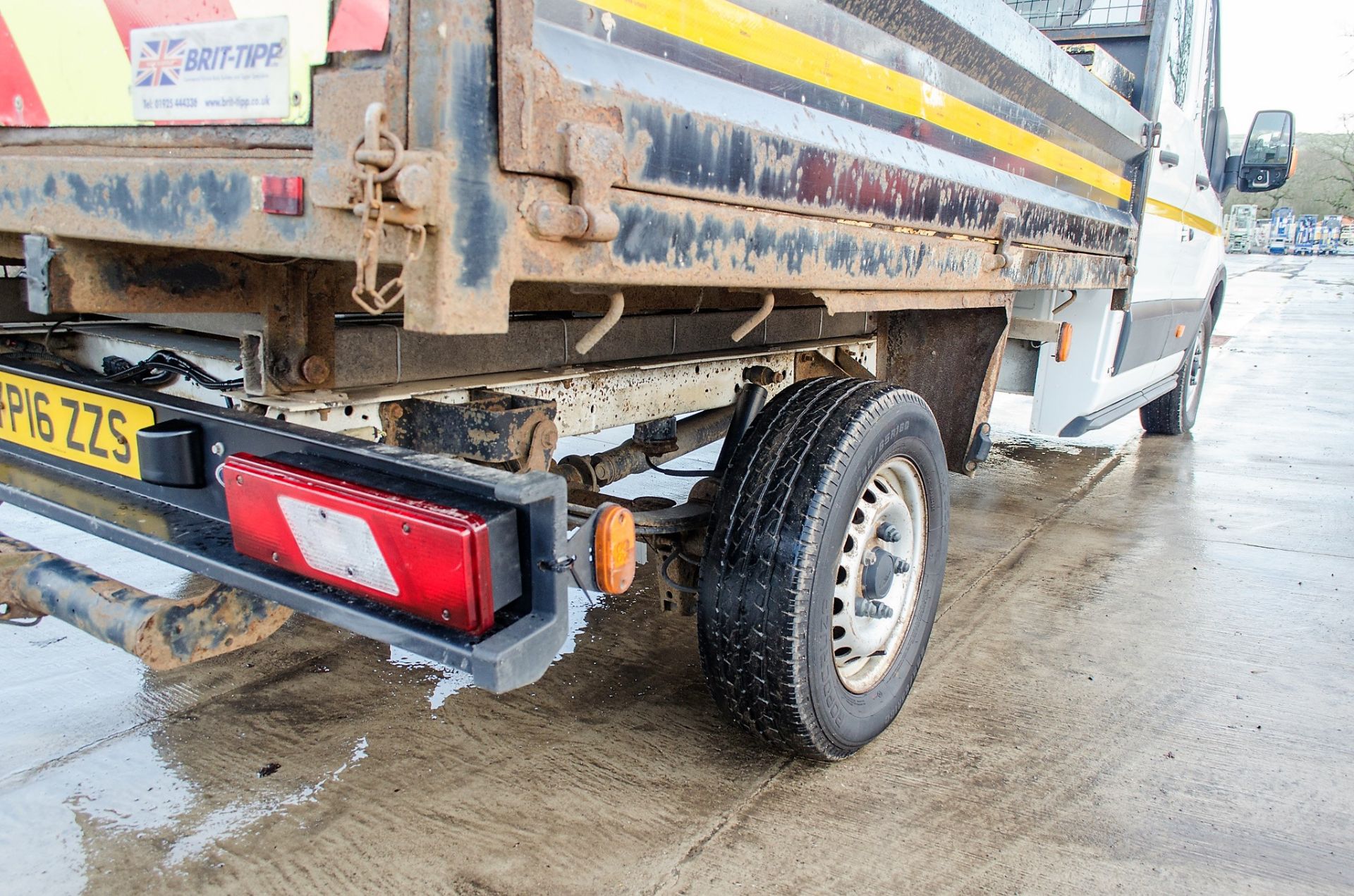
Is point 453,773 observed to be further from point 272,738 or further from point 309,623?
point 309,623

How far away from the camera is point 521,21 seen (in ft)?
4.12

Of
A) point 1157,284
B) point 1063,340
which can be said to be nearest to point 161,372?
point 1063,340

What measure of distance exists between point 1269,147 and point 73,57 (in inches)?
238

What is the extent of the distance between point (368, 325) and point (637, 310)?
0.77 metres

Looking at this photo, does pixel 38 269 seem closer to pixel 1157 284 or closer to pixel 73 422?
pixel 73 422

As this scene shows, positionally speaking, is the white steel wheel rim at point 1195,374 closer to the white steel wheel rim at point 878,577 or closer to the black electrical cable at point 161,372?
the white steel wheel rim at point 878,577

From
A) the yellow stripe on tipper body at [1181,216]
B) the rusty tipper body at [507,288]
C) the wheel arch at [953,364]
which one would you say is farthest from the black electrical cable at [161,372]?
the yellow stripe on tipper body at [1181,216]

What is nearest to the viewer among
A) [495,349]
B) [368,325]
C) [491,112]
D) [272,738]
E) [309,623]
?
[491,112]

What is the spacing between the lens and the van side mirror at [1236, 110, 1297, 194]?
17.9 ft

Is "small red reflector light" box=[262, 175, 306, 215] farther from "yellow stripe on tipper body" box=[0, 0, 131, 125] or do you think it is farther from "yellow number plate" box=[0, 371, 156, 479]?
"yellow number plate" box=[0, 371, 156, 479]

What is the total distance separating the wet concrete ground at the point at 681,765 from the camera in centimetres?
202

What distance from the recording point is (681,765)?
239 cm

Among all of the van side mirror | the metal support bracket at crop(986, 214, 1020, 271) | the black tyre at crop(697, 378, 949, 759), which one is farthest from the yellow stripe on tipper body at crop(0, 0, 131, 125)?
the van side mirror

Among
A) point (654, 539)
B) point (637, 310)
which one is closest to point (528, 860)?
point (654, 539)
